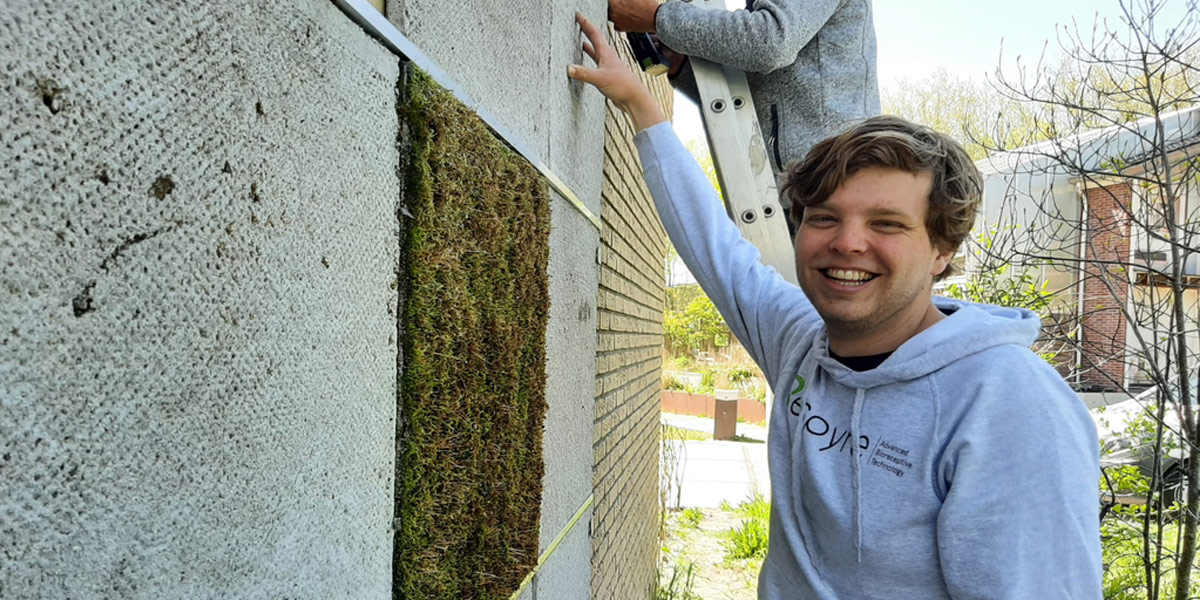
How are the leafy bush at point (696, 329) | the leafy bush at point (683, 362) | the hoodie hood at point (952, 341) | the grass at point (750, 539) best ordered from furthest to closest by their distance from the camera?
the leafy bush at point (696, 329) < the leafy bush at point (683, 362) < the grass at point (750, 539) < the hoodie hood at point (952, 341)

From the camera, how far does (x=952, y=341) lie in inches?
64.7

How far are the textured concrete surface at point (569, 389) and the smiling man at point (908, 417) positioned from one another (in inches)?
25.8

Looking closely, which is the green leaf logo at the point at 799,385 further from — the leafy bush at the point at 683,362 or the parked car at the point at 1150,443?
the leafy bush at the point at 683,362

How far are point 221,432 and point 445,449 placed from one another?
0.64m

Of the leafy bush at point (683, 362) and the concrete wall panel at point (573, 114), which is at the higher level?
the concrete wall panel at point (573, 114)

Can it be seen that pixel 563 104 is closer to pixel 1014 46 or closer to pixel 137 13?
pixel 137 13

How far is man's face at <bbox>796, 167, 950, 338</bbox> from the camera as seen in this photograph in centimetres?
175

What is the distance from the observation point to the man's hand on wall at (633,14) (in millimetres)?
2932

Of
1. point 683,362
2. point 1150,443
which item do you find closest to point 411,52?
point 1150,443

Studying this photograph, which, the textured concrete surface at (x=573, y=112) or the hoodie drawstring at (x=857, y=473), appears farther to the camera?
the textured concrete surface at (x=573, y=112)

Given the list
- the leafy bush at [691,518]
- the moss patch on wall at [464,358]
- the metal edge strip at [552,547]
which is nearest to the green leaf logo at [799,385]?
the moss patch on wall at [464,358]

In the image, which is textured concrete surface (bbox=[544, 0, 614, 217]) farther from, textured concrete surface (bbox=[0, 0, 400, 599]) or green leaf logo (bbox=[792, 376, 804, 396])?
textured concrete surface (bbox=[0, 0, 400, 599])

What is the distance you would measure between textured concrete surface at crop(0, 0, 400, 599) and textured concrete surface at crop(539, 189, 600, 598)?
1163mm

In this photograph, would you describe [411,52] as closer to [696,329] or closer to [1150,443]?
[1150,443]
